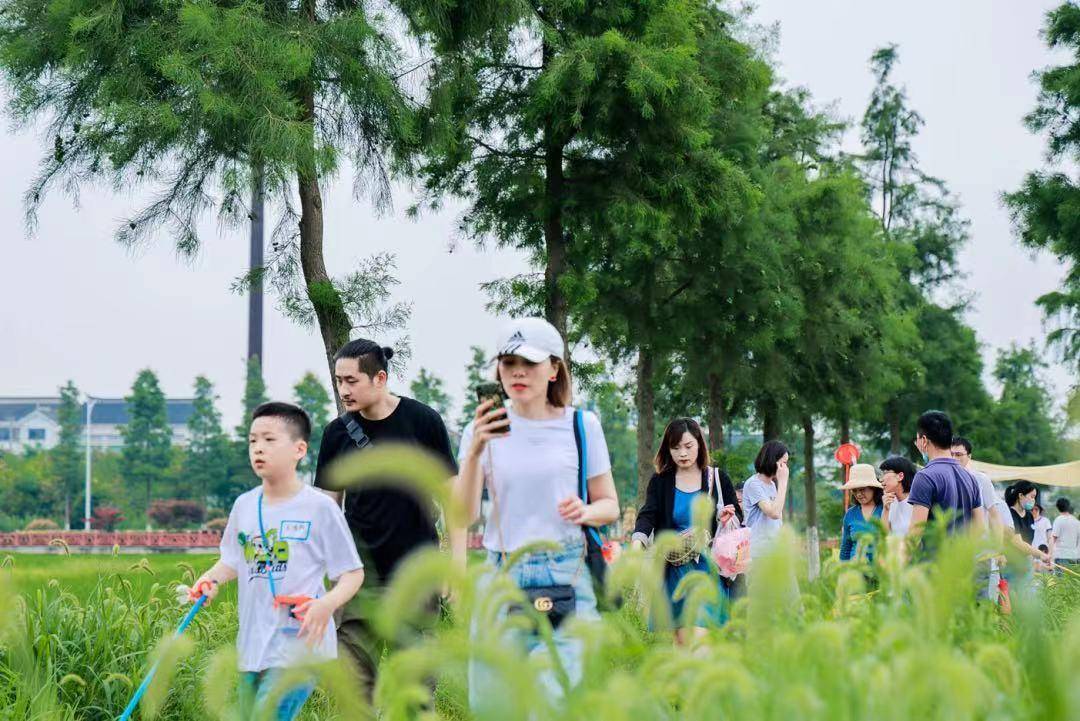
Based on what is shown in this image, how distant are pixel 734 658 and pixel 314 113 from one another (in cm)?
1061

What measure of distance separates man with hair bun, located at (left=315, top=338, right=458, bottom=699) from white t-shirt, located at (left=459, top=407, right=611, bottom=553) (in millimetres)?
1302

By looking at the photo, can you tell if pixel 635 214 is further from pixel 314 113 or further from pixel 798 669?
pixel 798 669

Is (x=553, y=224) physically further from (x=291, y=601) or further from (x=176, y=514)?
(x=176, y=514)

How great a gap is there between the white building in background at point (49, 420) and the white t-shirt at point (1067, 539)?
116941 millimetres

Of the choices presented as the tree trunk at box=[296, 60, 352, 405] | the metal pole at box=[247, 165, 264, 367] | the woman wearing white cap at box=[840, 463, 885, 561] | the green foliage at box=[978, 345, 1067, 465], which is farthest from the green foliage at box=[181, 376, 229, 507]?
the woman wearing white cap at box=[840, 463, 885, 561]

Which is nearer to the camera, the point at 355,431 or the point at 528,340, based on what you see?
the point at 528,340

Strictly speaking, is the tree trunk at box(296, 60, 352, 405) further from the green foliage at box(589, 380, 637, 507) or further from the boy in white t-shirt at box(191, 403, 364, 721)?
the green foliage at box(589, 380, 637, 507)

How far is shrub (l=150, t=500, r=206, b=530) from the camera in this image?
64.0 meters

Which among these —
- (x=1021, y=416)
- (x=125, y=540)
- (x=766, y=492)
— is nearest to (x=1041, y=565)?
(x=766, y=492)

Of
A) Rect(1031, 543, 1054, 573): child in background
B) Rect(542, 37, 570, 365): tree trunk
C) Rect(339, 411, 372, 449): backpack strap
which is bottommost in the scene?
Rect(1031, 543, 1054, 573): child in background

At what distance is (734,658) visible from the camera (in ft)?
7.59

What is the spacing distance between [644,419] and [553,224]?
19.8ft

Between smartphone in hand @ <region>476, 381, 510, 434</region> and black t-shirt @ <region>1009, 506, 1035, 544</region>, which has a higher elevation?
smartphone in hand @ <region>476, 381, 510, 434</region>

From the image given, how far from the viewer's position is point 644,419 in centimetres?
2162
